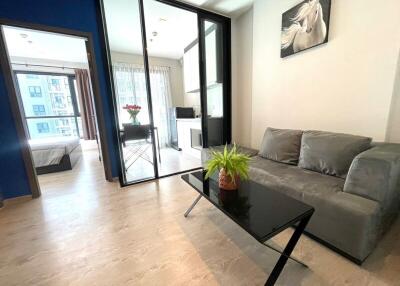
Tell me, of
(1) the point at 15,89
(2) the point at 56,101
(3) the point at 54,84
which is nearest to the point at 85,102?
(2) the point at 56,101

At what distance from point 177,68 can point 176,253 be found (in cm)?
503

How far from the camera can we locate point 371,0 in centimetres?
163

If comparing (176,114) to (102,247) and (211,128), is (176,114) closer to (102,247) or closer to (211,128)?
(211,128)

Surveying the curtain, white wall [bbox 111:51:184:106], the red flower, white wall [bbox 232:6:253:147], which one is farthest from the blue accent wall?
the curtain

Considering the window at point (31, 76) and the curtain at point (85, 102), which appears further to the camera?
the curtain at point (85, 102)

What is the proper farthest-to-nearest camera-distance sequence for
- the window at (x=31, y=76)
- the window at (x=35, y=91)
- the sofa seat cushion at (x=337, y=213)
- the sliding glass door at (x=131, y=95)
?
the window at (x=35, y=91) → the window at (x=31, y=76) → the sliding glass door at (x=131, y=95) → the sofa seat cushion at (x=337, y=213)

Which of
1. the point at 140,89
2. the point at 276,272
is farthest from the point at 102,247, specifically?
the point at 140,89

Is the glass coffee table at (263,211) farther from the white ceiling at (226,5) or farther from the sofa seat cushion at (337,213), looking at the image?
the white ceiling at (226,5)

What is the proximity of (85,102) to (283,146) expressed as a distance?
5.64 meters

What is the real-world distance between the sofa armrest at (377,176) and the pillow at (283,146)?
0.76m

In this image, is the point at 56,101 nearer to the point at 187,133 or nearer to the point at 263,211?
the point at 187,133

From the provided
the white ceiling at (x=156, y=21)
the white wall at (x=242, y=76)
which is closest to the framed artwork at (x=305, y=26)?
the white wall at (x=242, y=76)

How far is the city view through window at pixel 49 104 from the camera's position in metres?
4.82

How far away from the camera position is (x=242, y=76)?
335 centimetres
